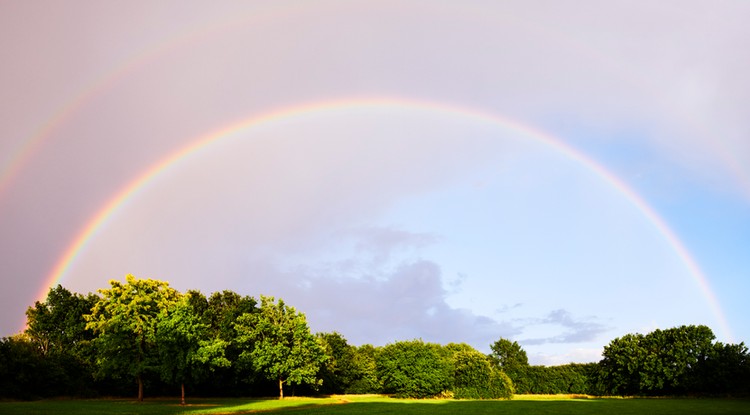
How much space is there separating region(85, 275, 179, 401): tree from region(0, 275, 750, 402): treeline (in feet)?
0.47

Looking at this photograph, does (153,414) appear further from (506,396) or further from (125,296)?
(506,396)

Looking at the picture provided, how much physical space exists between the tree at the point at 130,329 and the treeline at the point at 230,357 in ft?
0.47

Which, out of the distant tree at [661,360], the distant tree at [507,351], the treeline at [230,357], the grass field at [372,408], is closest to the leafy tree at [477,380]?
the treeline at [230,357]

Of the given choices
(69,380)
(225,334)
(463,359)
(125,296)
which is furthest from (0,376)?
(463,359)

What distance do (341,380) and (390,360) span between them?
Result: 2228 centimetres

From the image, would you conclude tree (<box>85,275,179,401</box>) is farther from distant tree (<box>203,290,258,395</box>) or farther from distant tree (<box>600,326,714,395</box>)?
distant tree (<box>600,326,714,395</box>)

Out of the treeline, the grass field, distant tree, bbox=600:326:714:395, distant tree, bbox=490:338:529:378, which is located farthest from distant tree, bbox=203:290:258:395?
distant tree, bbox=490:338:529:378

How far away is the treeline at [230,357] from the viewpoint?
196 feet

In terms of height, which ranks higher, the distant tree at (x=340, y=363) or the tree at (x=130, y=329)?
the tree at (x=130, y=329)

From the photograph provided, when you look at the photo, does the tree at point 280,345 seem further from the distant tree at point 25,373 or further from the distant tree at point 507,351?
the distant tree at point 507,351

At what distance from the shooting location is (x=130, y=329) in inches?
2338

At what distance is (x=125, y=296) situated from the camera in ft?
200

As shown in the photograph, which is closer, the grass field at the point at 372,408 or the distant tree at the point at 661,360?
the grass field at the point at 372,408

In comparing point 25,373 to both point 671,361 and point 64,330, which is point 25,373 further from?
point 671,361
